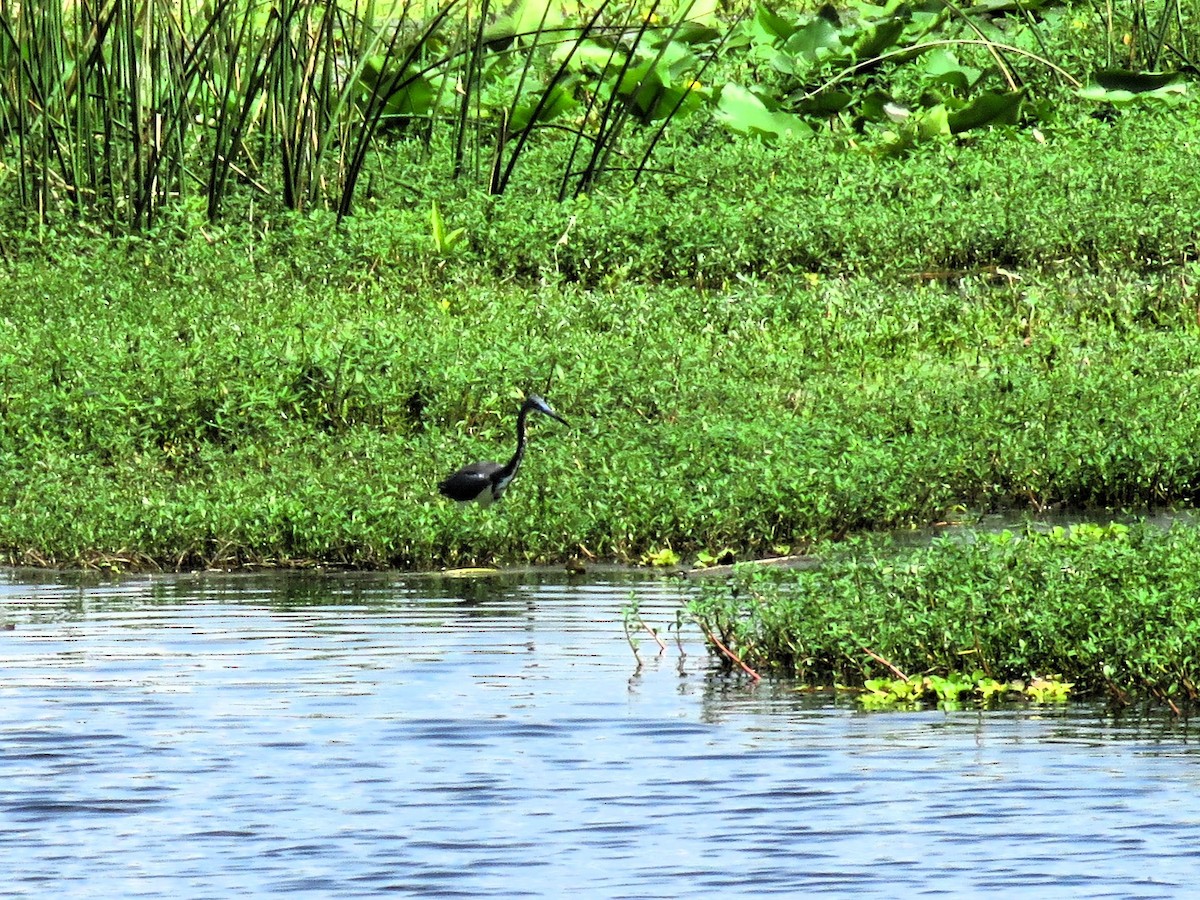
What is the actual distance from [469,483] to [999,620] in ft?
10.9

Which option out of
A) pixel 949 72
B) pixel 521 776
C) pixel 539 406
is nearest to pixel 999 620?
pixel 521 776

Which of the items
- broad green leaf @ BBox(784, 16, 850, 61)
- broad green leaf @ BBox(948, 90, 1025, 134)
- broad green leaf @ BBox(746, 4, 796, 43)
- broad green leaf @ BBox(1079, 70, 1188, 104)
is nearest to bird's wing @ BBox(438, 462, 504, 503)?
broad green leaf @ BBox(948, 90, 1025, 134)

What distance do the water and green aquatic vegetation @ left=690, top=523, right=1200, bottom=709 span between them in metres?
0.15

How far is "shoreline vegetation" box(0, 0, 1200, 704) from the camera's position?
976 centimetres

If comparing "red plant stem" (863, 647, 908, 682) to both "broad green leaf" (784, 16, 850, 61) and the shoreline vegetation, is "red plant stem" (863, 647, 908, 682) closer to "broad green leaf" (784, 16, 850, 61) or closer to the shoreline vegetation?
the shoreline vegetation

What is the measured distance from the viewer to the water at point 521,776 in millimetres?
5676

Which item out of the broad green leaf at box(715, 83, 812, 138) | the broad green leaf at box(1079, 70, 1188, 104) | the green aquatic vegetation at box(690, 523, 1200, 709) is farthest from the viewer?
the broad green leaf at box(1079, 70, 1188, 104)

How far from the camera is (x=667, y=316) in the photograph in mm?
13008

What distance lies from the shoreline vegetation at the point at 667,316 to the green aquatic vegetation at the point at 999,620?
15 mm

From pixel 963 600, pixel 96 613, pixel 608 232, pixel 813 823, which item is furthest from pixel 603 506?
pixel 608 232

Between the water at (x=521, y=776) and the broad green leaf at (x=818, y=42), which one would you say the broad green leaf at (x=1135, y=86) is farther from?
the water at (x=521, y=776)

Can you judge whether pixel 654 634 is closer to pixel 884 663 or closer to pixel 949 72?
pixel 884 663

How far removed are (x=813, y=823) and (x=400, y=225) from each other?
349 inches

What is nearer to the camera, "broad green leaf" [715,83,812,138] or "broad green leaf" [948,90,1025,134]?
"broad green leaf" [948,90,1025,134]
